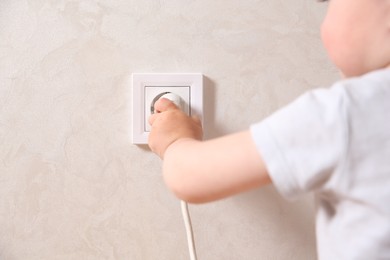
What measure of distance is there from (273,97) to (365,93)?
0.78ft

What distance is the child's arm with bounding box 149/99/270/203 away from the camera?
43 centimetres

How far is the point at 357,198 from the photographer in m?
0.42

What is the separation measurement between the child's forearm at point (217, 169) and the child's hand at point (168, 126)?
0.06 m

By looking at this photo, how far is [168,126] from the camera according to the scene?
0.57 meters

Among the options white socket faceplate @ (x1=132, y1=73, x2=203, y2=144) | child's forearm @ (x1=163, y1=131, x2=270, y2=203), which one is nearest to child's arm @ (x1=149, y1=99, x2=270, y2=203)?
child's forearm @ (x1=163, y1=131, x2=270, y2=203)

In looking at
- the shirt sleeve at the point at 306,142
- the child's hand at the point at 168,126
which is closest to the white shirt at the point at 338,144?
the shirt sleeve at the point at 306,142

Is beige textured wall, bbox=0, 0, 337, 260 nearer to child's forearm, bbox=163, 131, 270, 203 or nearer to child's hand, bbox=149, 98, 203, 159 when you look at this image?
child's hand, bbox=149, 98, 203, 159

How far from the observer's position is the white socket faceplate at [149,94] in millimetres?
635

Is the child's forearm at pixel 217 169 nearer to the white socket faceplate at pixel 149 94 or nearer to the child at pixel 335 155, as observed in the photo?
the child at pixel 335 155

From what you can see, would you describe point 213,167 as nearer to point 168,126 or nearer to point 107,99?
point 168,126

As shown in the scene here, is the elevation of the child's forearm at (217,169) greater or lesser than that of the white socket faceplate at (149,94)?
lesser

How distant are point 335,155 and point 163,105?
0.26m

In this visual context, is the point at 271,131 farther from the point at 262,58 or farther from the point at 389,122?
the point at 262,58

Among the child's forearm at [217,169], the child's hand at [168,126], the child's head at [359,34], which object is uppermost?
the child's head at [359,34]
